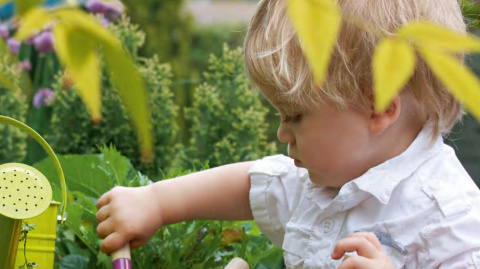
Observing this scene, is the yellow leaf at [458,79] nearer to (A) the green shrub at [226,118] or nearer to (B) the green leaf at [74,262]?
(B) the green leaf at [74,262]

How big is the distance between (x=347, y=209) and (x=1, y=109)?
1.40 meters

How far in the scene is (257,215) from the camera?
1826 mm

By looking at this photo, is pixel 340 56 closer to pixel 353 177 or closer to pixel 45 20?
pixel 353 177

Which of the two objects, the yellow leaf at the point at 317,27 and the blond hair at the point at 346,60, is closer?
the yellow leaf at the point at 317,27

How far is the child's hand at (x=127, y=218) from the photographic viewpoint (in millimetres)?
1615

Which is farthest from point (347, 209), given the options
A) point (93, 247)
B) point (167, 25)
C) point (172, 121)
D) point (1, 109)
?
point (167, 25)

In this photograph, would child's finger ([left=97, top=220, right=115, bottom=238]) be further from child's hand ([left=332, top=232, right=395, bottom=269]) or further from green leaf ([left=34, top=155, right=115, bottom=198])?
child's hand ([left=332, top=232, right=395, bottom=269])

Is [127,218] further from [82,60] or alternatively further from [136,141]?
[82,60]

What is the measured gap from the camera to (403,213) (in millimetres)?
1549

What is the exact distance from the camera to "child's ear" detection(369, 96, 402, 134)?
5.01 feet

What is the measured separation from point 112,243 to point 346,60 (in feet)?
1.88

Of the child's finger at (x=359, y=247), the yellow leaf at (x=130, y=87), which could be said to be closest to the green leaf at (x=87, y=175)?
the child's finger at (x=359, y=247)

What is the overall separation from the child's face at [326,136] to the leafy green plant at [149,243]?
36 cm

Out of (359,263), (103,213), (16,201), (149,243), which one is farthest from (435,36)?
(149,243)
